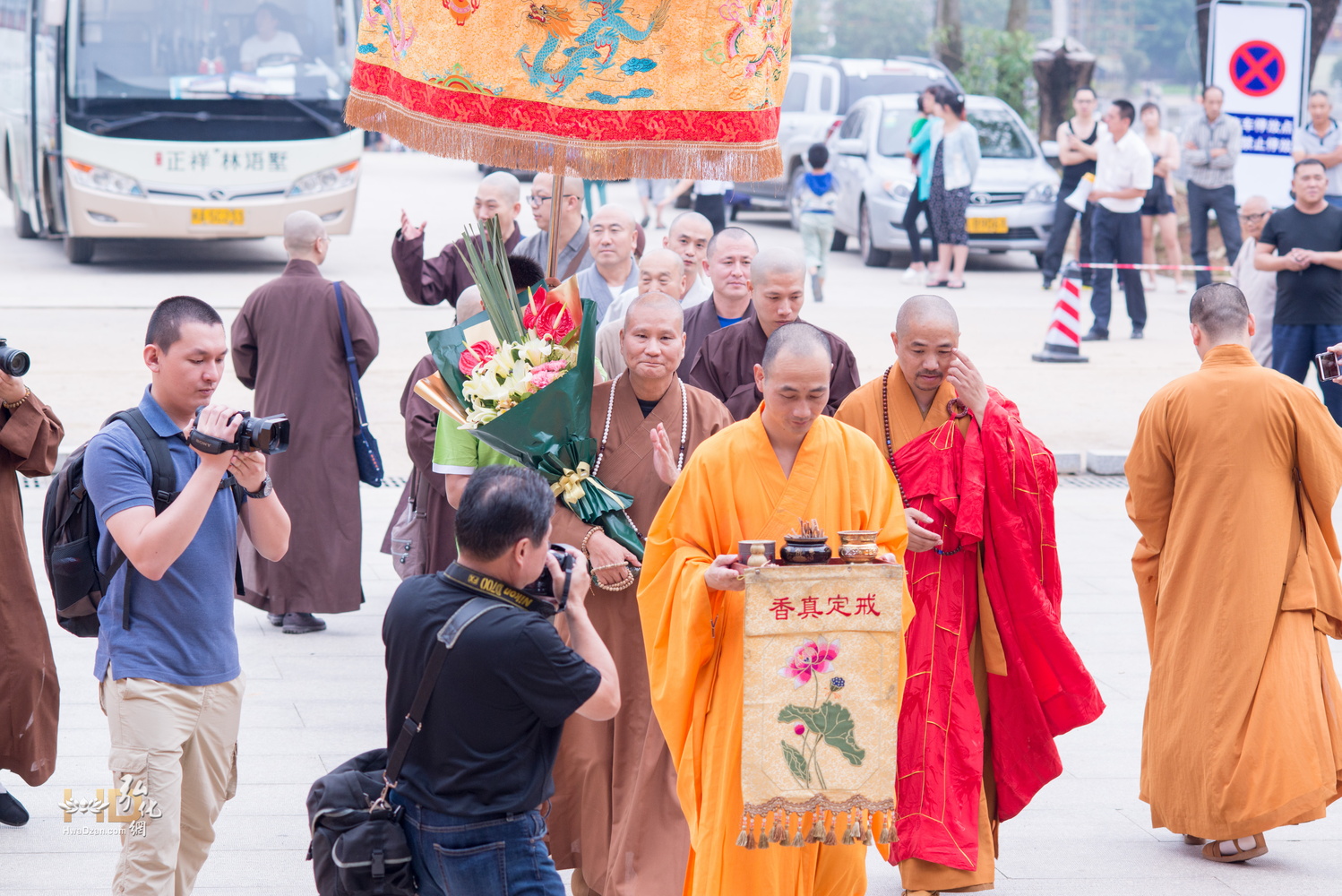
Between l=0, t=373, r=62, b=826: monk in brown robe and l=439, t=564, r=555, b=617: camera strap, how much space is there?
6.68 ft

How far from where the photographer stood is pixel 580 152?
14.7 feet

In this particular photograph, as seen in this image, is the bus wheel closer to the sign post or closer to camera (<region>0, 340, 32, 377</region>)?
the sign post

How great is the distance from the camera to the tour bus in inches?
615

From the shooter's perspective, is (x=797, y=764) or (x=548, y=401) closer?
(x=797, y=764)

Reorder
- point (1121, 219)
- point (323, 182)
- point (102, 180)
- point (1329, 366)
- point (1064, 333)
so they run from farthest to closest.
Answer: point (323, 182)
point (102, 180)
point (1121, 219)
point (1064, 333)
point (1329, 366)

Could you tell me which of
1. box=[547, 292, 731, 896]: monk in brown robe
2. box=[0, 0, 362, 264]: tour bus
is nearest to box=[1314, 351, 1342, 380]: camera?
box=[547, 292, 731, 896]: monk in brown robe

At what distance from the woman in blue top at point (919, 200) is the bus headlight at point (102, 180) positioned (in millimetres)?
8000

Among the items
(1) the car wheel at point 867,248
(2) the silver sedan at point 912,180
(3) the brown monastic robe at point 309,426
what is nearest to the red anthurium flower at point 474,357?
(3) the brown monastic robe at point 309,426

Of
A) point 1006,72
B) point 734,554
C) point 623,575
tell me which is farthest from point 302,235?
point 1006,72

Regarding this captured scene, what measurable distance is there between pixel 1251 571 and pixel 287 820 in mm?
3141

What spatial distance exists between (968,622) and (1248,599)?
974mm

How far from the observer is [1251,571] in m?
4.88

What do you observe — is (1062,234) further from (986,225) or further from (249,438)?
(249,438)

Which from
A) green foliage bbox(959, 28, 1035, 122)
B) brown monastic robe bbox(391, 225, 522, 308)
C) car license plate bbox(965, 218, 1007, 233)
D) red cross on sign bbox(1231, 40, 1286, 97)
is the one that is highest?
green foliage bbox(959, 28, 1035, 122)
